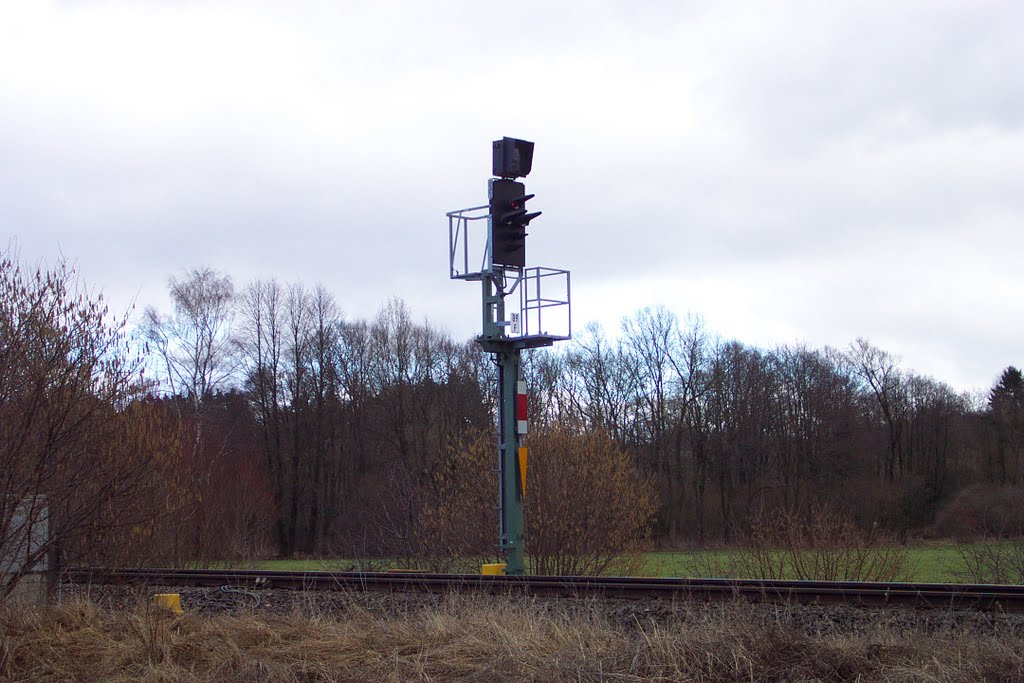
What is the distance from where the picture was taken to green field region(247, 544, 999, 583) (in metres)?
18.4

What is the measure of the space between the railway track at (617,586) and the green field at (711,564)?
8.17 ft

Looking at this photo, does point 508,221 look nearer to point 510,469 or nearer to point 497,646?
point 510,469

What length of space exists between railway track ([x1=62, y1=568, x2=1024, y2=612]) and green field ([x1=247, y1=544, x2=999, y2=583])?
2491 mm

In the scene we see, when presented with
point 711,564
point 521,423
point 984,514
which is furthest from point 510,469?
point 984,514

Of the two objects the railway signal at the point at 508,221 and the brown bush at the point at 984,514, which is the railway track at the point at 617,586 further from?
the brown bush at the point at 984,514

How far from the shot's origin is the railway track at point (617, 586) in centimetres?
1036

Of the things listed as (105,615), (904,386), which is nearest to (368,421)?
(904,386)

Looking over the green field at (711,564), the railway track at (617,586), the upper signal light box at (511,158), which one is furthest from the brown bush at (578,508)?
the upper signal light box at (511,158)

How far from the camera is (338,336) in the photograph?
211ft

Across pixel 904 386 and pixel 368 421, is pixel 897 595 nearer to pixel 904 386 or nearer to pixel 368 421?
pixel 368 421

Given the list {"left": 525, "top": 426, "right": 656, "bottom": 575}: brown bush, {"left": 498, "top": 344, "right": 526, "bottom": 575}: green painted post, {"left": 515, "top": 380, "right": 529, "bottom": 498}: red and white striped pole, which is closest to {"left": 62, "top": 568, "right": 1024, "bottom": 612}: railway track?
{"left": 498, "top": 344, "right": 526, "bottom": 575}: green painted post

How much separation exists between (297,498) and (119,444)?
5174 cm

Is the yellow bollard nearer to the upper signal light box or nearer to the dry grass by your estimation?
the dry grass

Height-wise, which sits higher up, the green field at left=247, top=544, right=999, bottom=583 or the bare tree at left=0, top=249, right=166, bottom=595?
the bare tree at left=0, top=249, right=166, bottom=595
